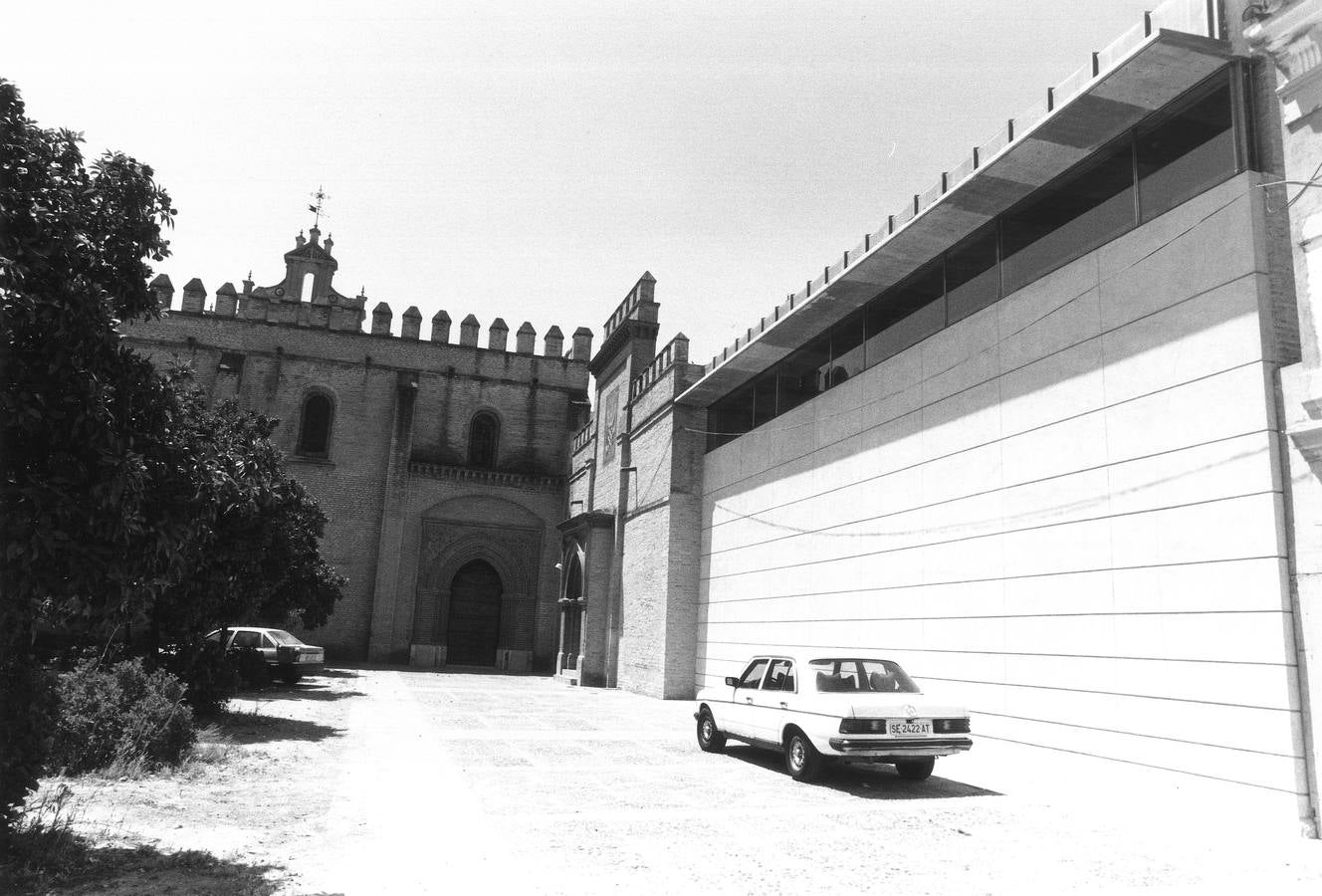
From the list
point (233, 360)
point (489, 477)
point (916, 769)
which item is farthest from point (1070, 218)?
point (233, 360)

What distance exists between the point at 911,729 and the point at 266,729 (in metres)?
9.41

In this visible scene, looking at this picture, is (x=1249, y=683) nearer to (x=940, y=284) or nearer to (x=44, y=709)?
(x=940, y=284)

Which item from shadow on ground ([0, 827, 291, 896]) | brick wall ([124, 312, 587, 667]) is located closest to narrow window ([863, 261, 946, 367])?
shadow on ground ([0, 827, 291, 896])

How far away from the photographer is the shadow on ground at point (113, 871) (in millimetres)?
5340

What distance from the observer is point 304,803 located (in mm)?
8086

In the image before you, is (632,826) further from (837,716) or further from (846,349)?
(846,349)

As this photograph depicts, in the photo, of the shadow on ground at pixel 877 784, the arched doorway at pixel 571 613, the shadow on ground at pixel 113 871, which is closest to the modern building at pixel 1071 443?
the shadow on ground at pixel 877 784

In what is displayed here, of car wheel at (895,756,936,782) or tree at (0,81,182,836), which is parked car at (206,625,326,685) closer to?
car wheel at (895,756,936,782)

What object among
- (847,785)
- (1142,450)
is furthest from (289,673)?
(1142,450)

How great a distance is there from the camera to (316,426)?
33531mm

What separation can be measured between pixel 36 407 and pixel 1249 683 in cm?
999

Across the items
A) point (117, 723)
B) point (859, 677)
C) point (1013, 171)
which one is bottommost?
point (117, 723)

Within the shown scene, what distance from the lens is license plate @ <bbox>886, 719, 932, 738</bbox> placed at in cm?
927

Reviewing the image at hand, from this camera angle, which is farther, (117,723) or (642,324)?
(642,324)
